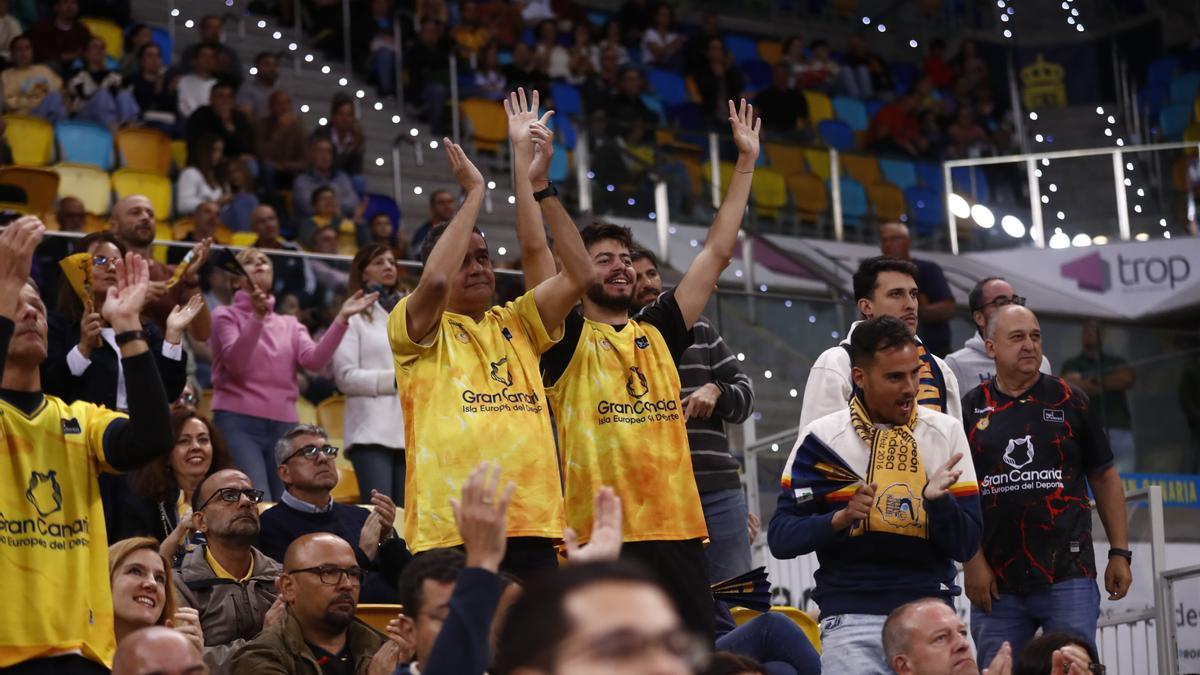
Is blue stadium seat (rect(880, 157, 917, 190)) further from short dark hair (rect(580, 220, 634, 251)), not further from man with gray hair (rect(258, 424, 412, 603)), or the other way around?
short dark hair (rect(580, 220, 634, 251))

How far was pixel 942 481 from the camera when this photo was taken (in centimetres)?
505

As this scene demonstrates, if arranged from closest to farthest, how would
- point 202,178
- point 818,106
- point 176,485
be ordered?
1. point 176,485
2. point 202,178
3. point 818,106

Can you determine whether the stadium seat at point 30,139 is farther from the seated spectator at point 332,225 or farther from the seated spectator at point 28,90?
the seated spectator at point 332,225

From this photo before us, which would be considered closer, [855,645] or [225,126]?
[855,645]

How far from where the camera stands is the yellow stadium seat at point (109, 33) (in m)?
13.3

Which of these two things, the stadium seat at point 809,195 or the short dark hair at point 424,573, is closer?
the short dark hair at point 424,573

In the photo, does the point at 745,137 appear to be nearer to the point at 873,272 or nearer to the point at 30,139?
the point at 873,272

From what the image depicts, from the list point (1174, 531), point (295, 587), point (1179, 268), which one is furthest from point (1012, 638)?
point (1179, 268)

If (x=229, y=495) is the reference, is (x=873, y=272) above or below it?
above

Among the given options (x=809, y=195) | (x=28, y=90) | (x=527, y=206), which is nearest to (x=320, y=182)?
(x=28, y=90)

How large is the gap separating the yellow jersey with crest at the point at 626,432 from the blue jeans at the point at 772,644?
1.66ft

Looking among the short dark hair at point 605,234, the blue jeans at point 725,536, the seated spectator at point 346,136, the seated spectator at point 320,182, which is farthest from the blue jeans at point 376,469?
the seated spectator at point 346,136

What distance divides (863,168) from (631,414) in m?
10.1

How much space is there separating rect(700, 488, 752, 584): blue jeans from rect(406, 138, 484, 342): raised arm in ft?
5.09
